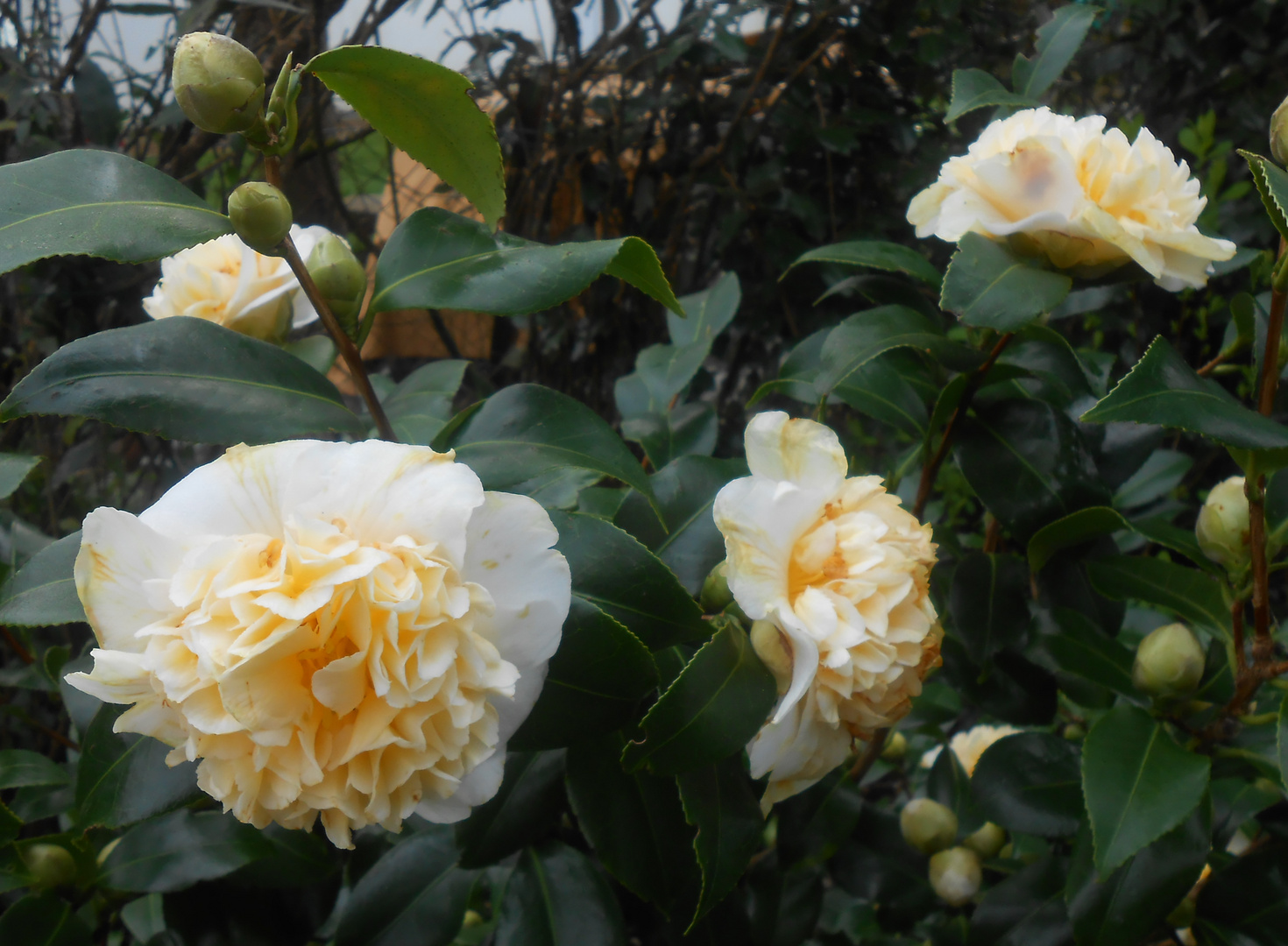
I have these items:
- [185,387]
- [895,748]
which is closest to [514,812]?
[185,387]

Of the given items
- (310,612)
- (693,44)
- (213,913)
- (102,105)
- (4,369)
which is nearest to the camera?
(310,612)

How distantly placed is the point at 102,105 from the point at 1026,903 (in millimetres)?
1405

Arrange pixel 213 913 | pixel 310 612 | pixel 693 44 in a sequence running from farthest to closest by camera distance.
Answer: pixel 693 44 → pixel 213 913 → pixel 310 612

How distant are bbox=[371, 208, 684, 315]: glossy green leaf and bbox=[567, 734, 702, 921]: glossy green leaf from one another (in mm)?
241

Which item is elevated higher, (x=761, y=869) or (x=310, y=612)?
(x=310, y=612)

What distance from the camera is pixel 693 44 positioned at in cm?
149

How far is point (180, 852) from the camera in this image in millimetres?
597

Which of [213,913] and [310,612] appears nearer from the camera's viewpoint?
[310,612]

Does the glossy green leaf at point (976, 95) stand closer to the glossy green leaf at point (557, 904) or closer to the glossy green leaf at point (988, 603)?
the glossy green leaf at point (988, 603)

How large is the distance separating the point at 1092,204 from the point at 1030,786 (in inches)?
15.8

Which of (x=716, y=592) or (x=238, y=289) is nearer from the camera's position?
(x=716, y=592)

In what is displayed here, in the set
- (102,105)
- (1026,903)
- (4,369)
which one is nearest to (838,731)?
(1026,903)

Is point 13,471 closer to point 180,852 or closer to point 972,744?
point 180,852

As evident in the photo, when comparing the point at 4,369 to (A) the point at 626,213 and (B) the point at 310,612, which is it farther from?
(B) the point at 310,612
